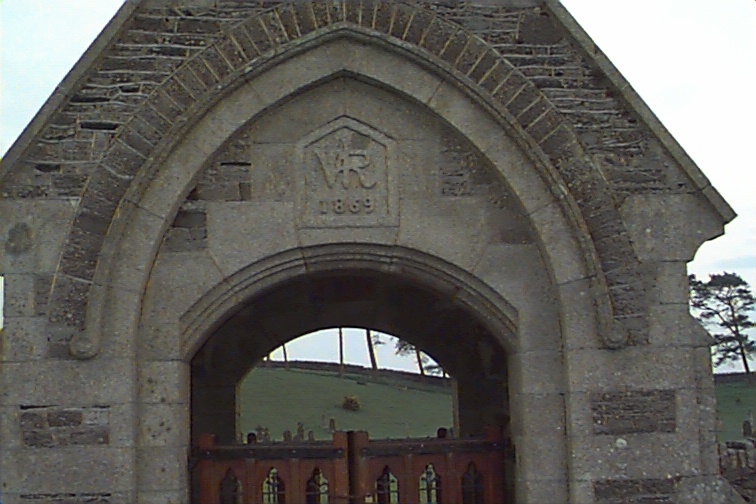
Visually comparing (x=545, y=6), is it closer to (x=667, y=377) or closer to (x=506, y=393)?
(x=667, y=377)

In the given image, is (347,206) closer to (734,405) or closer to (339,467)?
(339,467)

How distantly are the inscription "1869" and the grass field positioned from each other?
12.8 m

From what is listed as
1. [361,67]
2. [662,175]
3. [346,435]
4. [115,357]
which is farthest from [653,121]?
[115,357]

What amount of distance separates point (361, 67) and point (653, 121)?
198 centimetres

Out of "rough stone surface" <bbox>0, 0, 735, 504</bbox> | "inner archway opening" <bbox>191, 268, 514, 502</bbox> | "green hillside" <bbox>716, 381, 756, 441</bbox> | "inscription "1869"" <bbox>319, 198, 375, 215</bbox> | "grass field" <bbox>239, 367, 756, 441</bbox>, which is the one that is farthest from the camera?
"grass field" <bbox>239, 367, 756, 441</bbox>

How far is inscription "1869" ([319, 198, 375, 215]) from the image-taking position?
6.35 meters

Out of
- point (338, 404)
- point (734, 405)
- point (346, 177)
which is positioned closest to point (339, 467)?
point (346, 177)

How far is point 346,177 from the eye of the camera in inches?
251

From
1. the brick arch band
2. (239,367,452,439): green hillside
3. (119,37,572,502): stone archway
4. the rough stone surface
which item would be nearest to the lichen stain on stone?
the rough stone surface

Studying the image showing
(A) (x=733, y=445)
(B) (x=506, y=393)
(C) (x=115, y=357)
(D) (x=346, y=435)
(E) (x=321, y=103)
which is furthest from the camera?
(A) (x=733, y=445)

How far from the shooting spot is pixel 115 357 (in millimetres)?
6008

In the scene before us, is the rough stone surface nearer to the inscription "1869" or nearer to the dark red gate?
the inscription "1869"

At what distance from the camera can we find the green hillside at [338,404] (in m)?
23.0

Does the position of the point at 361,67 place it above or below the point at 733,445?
above
